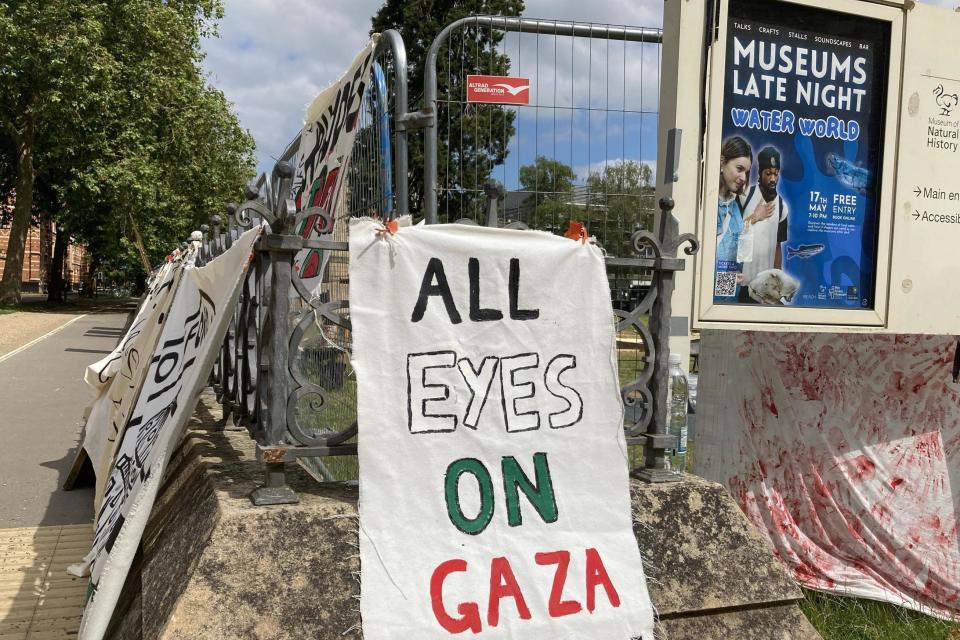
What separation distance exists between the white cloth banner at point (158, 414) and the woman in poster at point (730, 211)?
1.95 meters

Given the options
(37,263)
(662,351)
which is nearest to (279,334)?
(662,351)

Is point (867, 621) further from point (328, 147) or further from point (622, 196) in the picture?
point (328, 147)

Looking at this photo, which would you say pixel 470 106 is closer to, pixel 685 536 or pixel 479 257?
pixel 479 257

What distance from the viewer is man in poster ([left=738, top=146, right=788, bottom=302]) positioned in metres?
3.44

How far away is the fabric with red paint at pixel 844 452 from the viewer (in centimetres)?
398

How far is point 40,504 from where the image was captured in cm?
528

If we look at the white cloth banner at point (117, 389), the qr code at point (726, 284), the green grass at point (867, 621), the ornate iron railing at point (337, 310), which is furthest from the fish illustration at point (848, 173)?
the white cloth banner at point (117, 389)

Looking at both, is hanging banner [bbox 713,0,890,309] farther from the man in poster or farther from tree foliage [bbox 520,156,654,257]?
tree foliage [bbox 520,156,654,257]

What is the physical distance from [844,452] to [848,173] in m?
1.44

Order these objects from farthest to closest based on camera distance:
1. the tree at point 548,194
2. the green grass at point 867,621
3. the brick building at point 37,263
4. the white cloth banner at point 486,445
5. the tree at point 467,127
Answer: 1. the brick building at point 37,263
2. the tree at point 467,127
3. the tree at point 548,194
4. the green grass at point 867,621
5. the white cloth banner at point 486,445

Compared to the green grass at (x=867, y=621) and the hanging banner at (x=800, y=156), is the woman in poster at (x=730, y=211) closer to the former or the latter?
the hanging banner at (x=800, y=156)

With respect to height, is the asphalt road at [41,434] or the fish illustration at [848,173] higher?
the fish illustration at [848,173]

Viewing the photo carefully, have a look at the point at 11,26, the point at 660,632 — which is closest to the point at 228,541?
the point at 660,632

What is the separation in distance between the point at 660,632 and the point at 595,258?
1.17 metres
